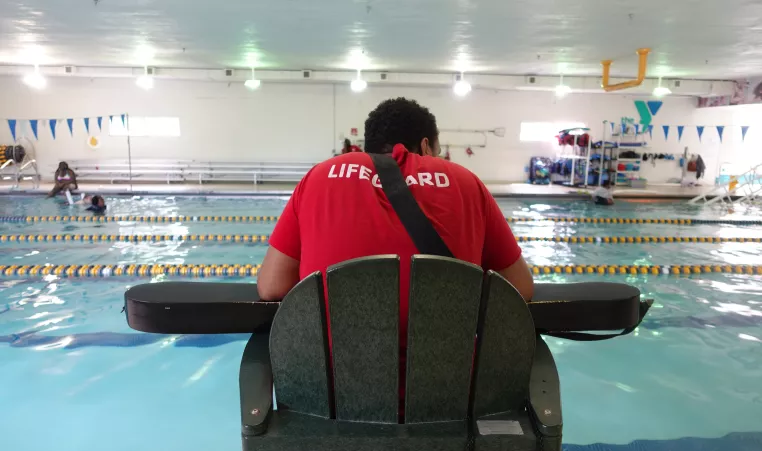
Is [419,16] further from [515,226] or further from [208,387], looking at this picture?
[208,387]

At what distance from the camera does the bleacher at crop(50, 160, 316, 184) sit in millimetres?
14055

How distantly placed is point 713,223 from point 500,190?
5083 mm

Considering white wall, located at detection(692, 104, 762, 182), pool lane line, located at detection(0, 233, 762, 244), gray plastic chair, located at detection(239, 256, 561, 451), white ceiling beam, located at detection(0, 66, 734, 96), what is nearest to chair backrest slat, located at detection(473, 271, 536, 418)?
gray plastic chair, located at detection(239, 256, 561, 451)

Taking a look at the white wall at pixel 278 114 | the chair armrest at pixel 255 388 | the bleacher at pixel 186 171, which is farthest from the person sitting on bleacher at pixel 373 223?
the white wall at pixel 278 114

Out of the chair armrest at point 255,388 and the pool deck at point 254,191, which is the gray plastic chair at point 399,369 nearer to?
the chair armrest at point 255,388

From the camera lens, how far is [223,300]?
4.55ft

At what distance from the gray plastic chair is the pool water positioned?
173 cm

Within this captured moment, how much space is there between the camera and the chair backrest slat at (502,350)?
3.26ft

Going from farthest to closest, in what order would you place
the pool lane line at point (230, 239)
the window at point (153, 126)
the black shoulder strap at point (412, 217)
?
the window at point (153, 126), the pool lane line at point (230, 239), the black shoulder strap at point (412, 217)

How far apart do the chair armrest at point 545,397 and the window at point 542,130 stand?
15580 millimetres

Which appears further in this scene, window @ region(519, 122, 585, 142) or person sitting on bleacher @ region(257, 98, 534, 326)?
window @ region(519, 122, 585, 142)

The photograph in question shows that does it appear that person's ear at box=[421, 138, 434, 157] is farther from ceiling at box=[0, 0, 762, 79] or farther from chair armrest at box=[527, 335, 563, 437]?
ceiling at box=[0, 0, 762, 79]

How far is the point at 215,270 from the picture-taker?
5.52 metres

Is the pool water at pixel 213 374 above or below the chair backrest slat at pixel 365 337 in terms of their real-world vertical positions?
below
